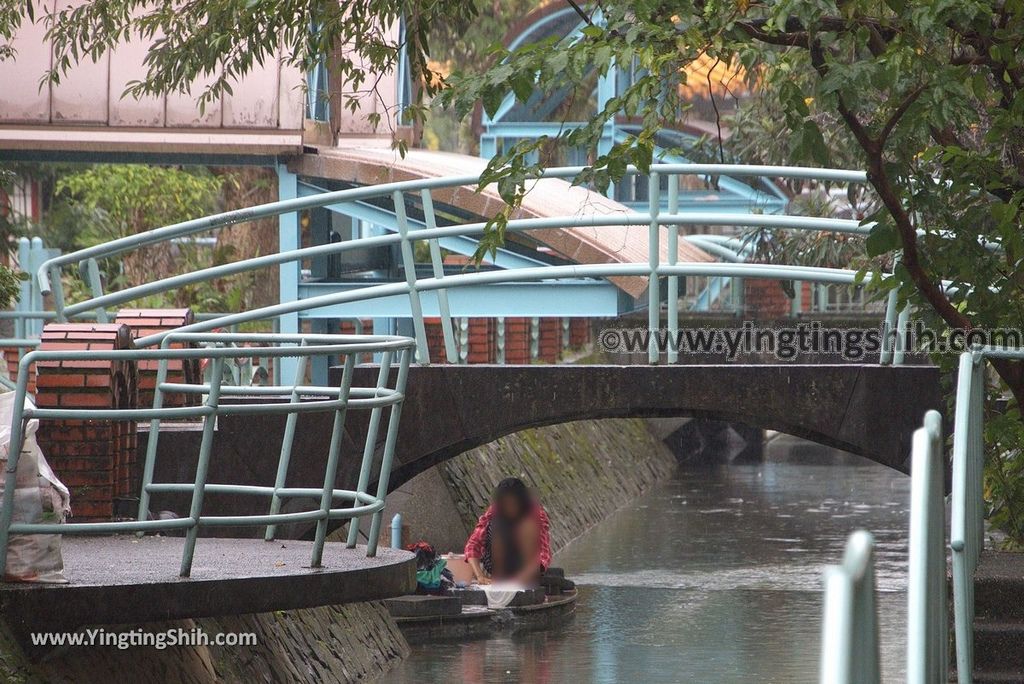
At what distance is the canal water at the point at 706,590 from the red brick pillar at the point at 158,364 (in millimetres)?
2345

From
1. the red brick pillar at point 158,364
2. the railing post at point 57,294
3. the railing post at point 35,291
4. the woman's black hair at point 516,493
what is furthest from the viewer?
the railing post at point 35,291

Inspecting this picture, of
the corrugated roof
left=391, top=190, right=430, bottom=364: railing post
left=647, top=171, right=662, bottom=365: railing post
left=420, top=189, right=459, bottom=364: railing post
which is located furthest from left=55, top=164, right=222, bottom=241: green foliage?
left=647, top=171, right=662, bottom=365: railing post

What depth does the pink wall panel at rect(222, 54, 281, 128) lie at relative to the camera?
14641mm

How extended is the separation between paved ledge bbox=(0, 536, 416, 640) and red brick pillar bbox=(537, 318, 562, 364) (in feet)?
41.7

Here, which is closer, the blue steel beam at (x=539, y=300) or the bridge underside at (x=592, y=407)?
the bridge underside at (x=592, y=407)

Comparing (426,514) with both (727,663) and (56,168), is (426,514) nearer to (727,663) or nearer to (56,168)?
(727,663)

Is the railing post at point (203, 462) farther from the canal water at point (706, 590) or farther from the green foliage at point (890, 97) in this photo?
the canal water at point (706, 590)

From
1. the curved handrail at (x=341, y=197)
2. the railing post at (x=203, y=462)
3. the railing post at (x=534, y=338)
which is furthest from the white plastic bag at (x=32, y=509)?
the railing post at (x=534, y=338)

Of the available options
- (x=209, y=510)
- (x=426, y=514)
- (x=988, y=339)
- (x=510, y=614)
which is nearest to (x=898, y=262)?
(x=988, y=339)

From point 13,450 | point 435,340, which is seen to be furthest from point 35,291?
point 13,450

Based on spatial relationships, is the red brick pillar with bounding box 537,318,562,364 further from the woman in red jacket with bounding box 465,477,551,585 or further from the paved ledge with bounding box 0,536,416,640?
the paved ledge with bounding box 0,536,416,640

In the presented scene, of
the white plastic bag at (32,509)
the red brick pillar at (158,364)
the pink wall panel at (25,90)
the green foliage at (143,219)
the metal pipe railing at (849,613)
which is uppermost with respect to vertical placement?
the pink wall panel at (25,90)

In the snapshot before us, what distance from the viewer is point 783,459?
29.7 m

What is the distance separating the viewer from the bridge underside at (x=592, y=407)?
927 centimetres
